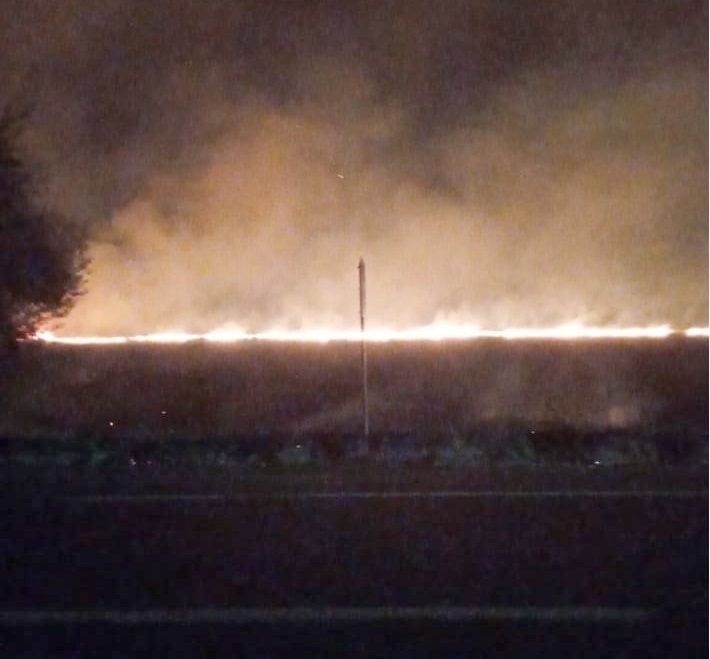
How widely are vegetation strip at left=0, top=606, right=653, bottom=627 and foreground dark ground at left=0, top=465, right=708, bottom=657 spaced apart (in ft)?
0.06

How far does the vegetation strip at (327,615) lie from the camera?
6.86 metres

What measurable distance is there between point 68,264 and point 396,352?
76.4 feet

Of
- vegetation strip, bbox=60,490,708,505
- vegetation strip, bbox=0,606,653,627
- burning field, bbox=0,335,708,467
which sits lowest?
vegetation strip, bbox=0,606,653,627

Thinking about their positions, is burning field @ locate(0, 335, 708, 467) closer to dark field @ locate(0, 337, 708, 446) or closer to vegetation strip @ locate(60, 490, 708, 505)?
dark field @ locate(0, 337, 708, 446)

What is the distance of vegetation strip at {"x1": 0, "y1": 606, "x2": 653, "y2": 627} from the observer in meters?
6.86

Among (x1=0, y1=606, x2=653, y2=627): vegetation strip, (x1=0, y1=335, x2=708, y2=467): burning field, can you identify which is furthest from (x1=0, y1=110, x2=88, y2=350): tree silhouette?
(x1=0, y1=606, x2=653, y2=627): vegetation strip

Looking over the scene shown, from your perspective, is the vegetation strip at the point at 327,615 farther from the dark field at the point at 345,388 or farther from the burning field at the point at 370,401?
the dark field at the point at 345,388

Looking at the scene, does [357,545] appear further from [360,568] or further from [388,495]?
[388,495]

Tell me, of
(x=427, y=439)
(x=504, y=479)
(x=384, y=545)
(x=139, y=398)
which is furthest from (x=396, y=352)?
(x=384, y=545)

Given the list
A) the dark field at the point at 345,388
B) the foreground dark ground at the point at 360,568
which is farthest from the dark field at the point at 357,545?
the dark field at the point at 345,388

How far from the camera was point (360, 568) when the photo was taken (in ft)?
26.8

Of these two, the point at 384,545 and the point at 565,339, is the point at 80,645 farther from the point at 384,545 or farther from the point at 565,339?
the point at 565,339

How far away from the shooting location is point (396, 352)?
43469 mm

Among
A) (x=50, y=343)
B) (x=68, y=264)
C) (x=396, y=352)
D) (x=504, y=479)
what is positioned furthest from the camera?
(x=396, y=352)
